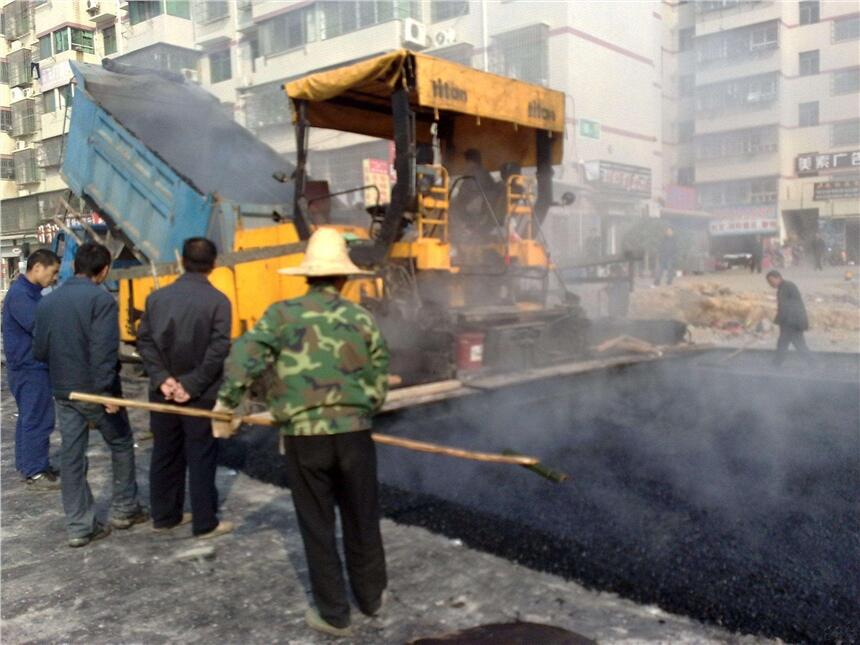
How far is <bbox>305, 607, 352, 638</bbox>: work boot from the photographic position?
2273mm

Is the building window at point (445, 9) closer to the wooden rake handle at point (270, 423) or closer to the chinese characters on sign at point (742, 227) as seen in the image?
the chinese characters on sign at point (742, 227)

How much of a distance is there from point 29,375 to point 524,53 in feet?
42.0

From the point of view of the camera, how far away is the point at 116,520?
3.31m

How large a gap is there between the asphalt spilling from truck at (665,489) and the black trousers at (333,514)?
0.75 m

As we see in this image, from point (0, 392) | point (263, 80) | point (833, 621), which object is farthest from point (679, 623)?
point (263, 80)

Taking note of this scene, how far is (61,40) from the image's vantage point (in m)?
4.84

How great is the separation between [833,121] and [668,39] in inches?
59.7

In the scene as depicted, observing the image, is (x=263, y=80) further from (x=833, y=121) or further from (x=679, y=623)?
(x=679, y=623)

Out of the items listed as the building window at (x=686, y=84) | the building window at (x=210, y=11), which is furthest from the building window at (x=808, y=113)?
the building window at (x=210, y=11)

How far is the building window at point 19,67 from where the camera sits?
4137mm

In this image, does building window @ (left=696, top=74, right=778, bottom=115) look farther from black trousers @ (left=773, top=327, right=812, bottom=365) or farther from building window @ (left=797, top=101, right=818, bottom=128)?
black trousers @ (left=773, top=327, right=812, bottom=365)

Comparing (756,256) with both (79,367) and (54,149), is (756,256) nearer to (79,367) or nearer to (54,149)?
(54,149)


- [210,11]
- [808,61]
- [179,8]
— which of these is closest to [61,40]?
[179,8]

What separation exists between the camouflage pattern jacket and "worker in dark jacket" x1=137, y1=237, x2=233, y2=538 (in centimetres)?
83
